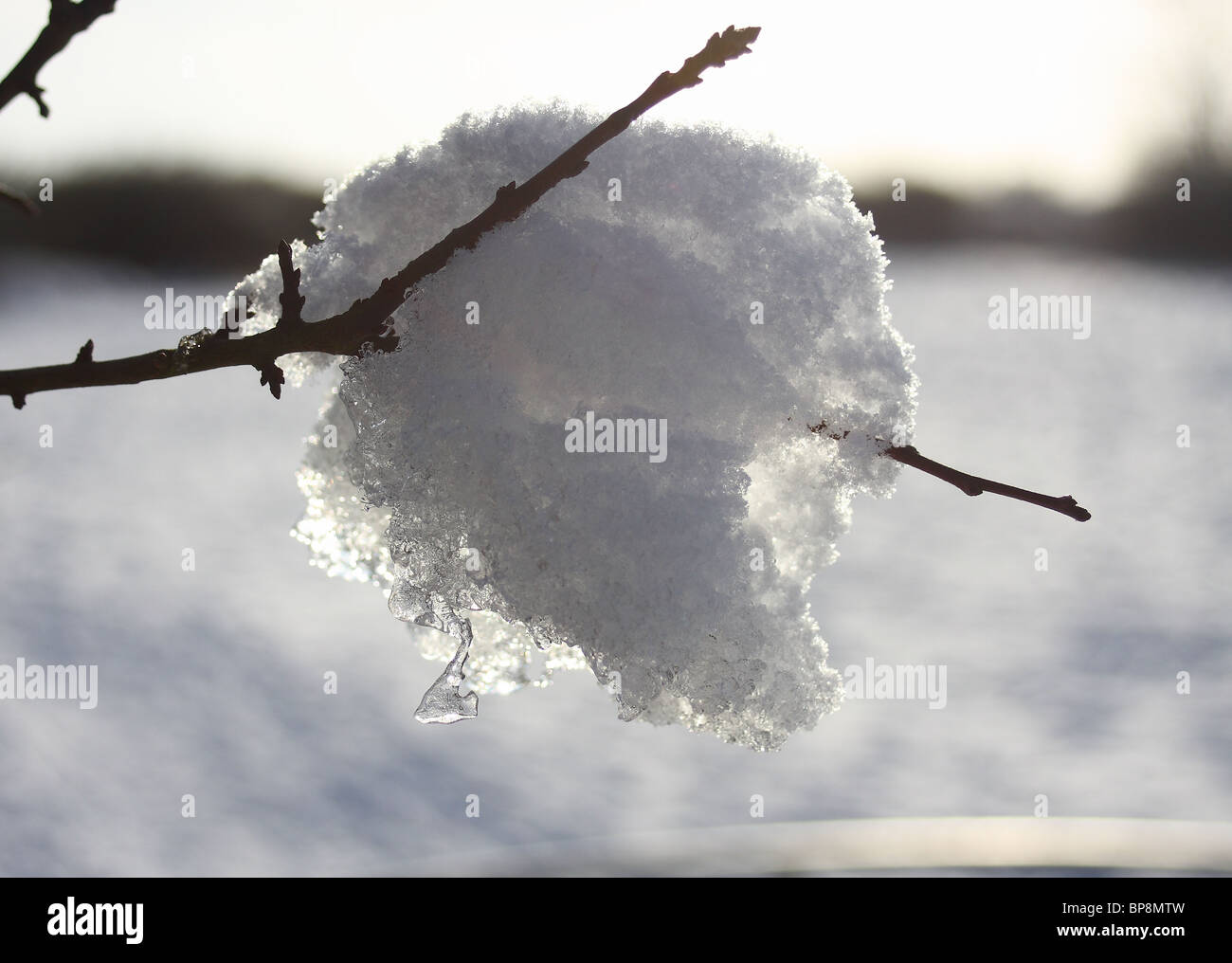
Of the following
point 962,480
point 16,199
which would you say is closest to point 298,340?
point 16,199

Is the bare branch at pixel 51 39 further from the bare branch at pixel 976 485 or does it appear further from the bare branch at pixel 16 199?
the bare branch at pixel 976 485

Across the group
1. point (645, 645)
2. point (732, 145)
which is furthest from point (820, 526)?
point (732, 145)

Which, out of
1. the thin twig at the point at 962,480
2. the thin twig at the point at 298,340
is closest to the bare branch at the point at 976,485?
the thin twig at the point at 962,480

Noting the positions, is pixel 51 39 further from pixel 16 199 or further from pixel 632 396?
pixel 632 396

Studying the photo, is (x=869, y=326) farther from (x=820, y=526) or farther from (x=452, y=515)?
(x=452, y=515)

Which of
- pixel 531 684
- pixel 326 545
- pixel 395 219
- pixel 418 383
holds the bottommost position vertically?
pixel 531 684
